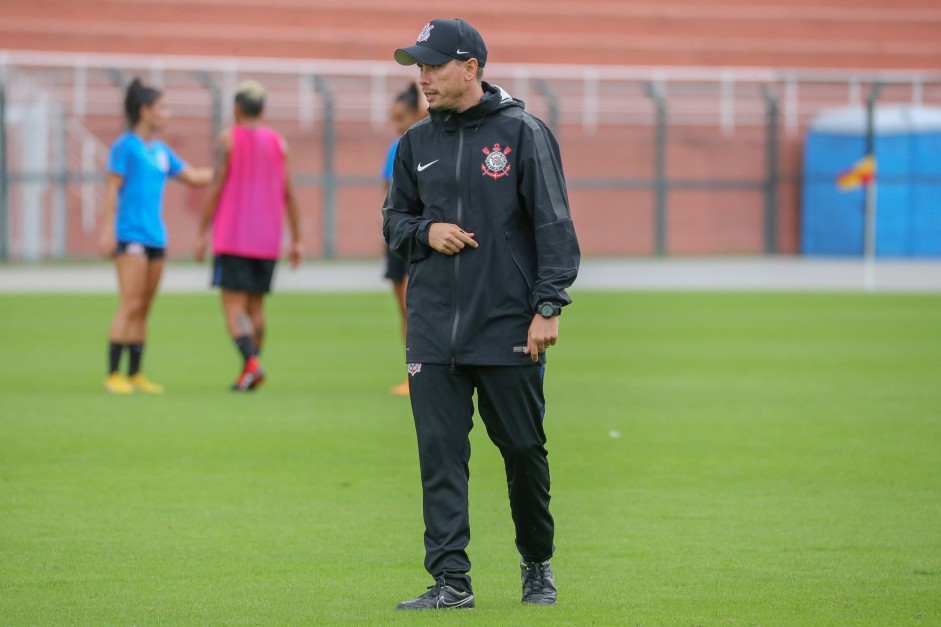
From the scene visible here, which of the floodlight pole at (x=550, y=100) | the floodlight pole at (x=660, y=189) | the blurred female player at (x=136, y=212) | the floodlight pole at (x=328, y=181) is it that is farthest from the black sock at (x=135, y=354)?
the floodlight pole at (x=660, y=189)

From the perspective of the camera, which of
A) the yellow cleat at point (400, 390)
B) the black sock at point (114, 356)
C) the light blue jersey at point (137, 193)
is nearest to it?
the light blue jersey at point (137, 193)

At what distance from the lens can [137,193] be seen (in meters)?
10.6

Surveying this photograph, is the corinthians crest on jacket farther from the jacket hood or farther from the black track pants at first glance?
the black track pants

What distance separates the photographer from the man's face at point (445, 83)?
493 cm

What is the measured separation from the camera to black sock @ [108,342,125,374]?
1084 cm

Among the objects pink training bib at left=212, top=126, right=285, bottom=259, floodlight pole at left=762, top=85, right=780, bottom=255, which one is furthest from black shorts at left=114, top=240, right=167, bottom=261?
floodlight pole at left=762, top=85, right=780, bottom=255

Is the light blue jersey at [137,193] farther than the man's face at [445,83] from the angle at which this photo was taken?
Yes

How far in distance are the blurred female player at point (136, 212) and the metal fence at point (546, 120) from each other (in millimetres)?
21385

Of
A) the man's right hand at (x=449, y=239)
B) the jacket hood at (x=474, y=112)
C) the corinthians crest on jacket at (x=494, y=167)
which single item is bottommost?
the man's right hand at (x=449, y=239)

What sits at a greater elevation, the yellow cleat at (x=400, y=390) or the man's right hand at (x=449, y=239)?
the man's right hand at (x=449, y=239)

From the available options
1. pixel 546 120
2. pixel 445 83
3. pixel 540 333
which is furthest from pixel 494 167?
pixel 546 120

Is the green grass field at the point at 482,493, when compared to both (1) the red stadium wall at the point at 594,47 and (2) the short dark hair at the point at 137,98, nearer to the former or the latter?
(2) the short dark hair at the point at 137,98

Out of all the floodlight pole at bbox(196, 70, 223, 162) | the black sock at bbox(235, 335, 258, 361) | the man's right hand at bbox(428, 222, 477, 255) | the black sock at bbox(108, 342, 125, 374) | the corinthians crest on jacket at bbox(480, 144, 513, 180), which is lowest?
the black sock at bbox(108, 342, 125, 374)

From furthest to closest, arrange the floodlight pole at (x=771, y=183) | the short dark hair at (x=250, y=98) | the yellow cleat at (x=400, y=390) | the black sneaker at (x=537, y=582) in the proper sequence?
the floodlight pole at (x=771, y=183) < the yellow cleat at (x=400, y=390) < the short dark hair at (x=250, y=98) < the black sneaker at (x=537, y=582)
